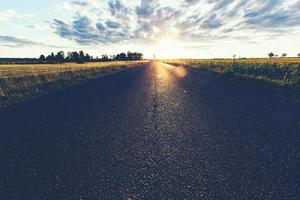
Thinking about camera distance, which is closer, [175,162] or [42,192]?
[42,192]

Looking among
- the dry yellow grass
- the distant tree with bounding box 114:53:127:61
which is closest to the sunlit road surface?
the dry yellow grass

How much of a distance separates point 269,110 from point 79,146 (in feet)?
18.6

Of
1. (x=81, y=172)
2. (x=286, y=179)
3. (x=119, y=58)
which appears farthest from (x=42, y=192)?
(x=119, y=58)

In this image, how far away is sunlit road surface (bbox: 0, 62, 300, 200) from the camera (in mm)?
2682

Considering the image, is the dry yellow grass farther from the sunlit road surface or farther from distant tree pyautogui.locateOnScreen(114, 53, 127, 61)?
distant tree pyautogui.locateOnScreen(114, 53, 127, 61)

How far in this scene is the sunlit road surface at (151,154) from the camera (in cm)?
268

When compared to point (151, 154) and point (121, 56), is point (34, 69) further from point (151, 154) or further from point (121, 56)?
point (121, 56)

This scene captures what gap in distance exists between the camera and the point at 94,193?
2.61 metres

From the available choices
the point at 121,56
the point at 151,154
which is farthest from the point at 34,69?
the point at 121,56

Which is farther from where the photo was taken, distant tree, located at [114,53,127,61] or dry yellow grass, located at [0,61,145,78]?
distant tree, located at [114,53,127,61]

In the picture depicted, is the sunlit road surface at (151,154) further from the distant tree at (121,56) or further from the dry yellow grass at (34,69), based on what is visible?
the distant tree at (121,56)

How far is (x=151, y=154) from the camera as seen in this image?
3703 millimetres


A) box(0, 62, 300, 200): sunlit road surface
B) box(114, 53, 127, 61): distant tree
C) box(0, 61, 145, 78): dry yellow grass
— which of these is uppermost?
box(114, 53, 127, 61): distant tree

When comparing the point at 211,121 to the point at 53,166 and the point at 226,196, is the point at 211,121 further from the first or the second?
A: the point at 53,166
